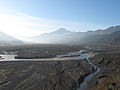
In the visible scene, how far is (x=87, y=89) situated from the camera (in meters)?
31.4

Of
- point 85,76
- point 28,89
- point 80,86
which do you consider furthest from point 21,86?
point 85,76

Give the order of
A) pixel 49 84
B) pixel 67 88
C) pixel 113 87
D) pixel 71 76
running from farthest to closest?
pixel 71 76 < pixel 49 84 < pixel 67 88 < pixel 113 87

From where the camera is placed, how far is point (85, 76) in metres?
42.6

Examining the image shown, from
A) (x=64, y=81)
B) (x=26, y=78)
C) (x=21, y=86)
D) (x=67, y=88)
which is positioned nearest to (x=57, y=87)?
(x=67, y=88)

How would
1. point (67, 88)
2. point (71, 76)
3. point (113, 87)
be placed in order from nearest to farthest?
point (113, 87) < point (67, 88) < point (71, 76)

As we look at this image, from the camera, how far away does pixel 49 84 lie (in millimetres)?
35344

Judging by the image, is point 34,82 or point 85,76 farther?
point 85,76

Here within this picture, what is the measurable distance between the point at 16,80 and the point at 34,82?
5172 mm

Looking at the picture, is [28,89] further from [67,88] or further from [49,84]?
[67,88]

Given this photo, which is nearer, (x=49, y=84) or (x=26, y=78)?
(x=49, y=84)

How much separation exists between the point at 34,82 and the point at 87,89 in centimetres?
1309

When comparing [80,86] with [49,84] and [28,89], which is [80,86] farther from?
A: [28,89]

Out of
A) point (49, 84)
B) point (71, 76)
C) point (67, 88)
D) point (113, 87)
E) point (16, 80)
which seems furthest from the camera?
point (71, 76)

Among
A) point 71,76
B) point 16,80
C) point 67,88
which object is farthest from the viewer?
point 71,76
